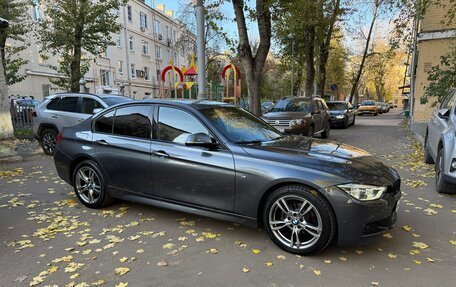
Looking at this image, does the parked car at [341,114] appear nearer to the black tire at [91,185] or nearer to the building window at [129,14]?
the black tire at [91,185]

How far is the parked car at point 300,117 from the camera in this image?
11.1 metres

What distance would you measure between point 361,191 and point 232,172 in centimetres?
137

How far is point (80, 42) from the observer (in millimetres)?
16469

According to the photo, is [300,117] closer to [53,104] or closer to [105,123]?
[105,123]

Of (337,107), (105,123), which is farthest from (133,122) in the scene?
(337,107)

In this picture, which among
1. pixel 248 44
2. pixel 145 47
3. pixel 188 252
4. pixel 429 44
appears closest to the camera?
pixel 188 252

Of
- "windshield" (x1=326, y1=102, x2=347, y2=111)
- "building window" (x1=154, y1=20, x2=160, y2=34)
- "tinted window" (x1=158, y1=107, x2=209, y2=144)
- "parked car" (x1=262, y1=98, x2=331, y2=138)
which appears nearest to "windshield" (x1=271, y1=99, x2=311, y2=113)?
"parked car" (x1=262, y1=98, x2=331, y2=138)

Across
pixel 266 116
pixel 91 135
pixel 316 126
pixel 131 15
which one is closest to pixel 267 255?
pixel 91 135

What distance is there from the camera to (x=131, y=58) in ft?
129

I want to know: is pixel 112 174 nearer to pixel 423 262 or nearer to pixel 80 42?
pixel 423 262

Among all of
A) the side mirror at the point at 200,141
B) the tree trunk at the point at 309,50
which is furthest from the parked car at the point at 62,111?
the tree trunk at the point at 309,50

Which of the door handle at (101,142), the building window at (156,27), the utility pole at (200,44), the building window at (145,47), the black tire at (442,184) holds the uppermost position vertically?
the building window at (156,27)

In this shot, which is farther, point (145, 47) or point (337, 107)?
point (145, 47)

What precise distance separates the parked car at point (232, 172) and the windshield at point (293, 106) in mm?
7588
